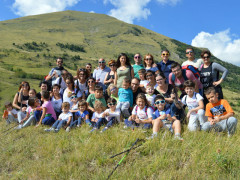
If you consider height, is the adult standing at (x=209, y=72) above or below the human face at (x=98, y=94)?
above

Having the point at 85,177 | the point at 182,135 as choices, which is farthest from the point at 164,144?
the point at 85,177

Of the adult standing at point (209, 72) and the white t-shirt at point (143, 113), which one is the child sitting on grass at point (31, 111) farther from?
the adult standing at point (209, 72)

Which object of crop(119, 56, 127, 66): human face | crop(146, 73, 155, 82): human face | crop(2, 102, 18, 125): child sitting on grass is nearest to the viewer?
crop(146, 73, 155, 82): human face

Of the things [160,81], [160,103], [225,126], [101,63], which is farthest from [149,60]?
[225,126]

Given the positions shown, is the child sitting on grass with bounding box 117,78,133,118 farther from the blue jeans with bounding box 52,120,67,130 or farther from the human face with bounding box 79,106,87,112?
the blue jeans with bounding box 52,120,67,130

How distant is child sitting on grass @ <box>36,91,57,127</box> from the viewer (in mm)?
6435

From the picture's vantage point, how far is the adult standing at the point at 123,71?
6734mm

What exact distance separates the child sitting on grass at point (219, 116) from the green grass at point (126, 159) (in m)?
0.20

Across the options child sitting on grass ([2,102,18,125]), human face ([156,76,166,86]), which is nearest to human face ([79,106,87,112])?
human face ([156,76,166,86])

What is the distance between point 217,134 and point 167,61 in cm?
333

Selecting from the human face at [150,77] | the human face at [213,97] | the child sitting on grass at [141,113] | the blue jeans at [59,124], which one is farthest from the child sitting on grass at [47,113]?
the human face at [213,97]

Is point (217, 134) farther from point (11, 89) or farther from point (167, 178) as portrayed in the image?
point (11, 89)

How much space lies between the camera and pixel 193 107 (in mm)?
4992

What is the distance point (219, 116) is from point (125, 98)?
107 inches
